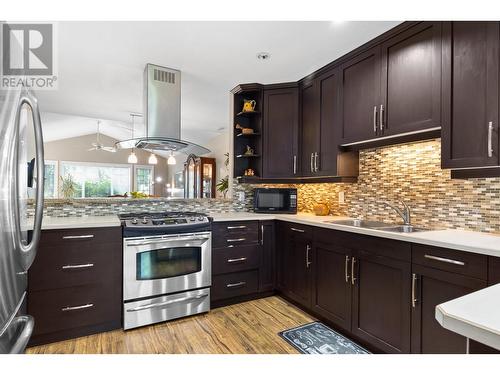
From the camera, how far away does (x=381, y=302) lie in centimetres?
188

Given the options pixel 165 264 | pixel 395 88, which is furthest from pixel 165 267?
pixel 395 88

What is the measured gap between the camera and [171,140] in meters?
2.97

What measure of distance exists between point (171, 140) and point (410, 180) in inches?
92.5

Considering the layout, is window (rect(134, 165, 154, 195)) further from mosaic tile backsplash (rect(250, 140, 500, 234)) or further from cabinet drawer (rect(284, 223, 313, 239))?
mosaic tile backsplash (rect(250, 140, 500, 234))

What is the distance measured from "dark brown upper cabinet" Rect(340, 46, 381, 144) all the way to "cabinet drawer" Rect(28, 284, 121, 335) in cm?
248

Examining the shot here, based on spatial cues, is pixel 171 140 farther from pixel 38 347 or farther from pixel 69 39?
pixel 38 347

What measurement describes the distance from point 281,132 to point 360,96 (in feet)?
3.36

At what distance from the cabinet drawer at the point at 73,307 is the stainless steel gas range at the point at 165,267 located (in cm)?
12

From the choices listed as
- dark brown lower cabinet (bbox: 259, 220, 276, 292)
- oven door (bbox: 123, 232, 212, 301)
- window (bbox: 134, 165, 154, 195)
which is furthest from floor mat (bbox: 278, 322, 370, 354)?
window (bbox: 134, 165, 154, 195)

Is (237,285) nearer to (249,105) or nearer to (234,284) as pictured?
(234,284)

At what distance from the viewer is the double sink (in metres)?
2.20

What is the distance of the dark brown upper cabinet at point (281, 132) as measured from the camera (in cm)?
315

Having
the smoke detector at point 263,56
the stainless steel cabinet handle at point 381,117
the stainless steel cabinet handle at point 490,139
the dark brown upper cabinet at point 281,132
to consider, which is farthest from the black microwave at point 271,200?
the stainless steel cabinet handle at point 490,139
